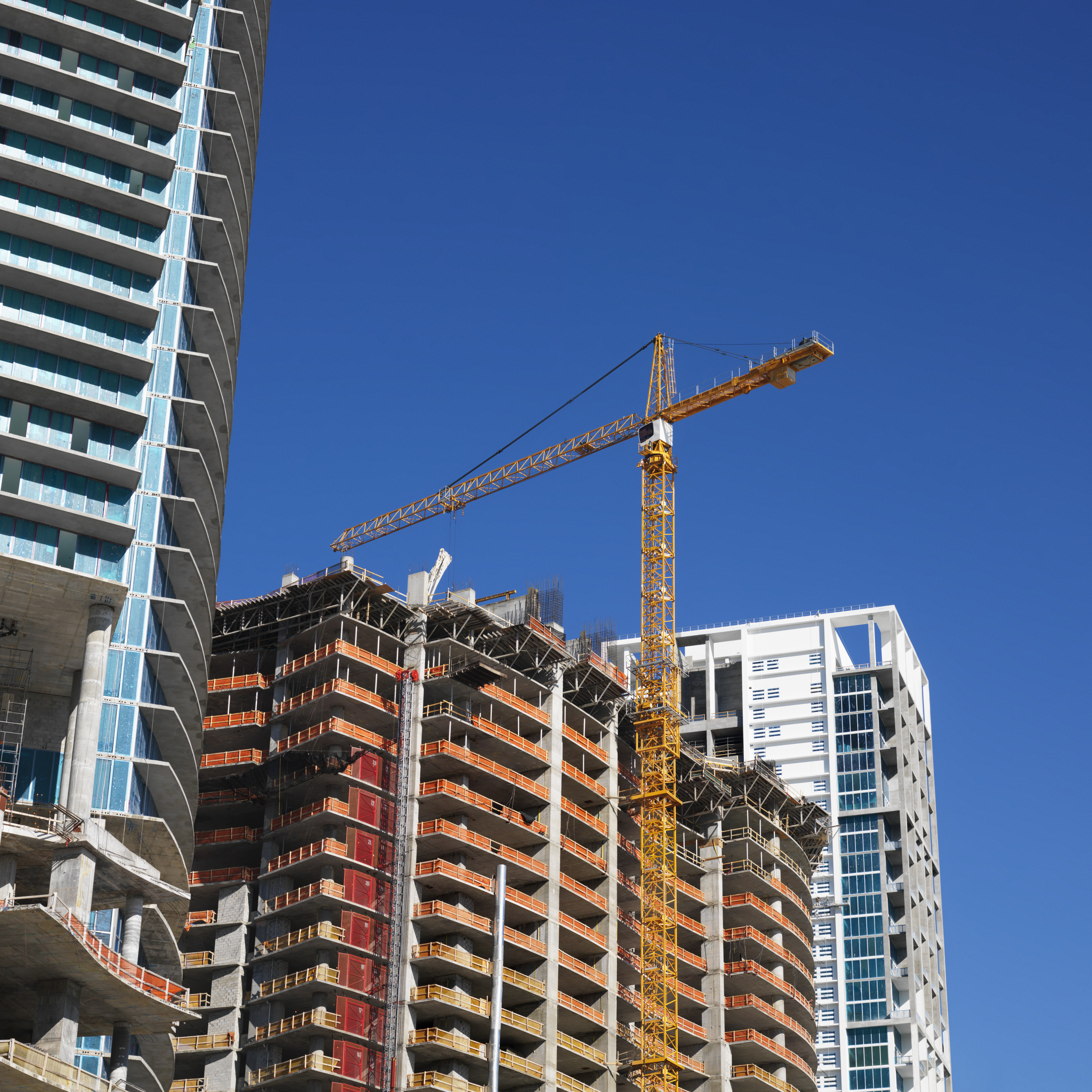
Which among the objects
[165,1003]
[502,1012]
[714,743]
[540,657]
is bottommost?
[165,1003]

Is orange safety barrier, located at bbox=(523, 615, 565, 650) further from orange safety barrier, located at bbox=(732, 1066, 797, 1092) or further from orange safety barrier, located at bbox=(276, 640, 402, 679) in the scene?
orange safety barrier, located at bbox=(732, 1066, 797, 1092)

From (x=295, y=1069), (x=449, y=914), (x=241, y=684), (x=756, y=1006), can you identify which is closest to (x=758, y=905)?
(x=756, y=1006)

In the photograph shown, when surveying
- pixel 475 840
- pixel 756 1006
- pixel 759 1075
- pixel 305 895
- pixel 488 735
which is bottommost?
pixel 759 1075

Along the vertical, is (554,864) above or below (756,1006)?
above

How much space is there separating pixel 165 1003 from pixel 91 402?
2831 cm

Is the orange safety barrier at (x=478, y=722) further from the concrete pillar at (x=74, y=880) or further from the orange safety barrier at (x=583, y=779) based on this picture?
the concrete pillar at (x=74, y=880)

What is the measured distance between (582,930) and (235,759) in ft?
85.3

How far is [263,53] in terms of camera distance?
113312 millimetres

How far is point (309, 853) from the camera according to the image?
111m

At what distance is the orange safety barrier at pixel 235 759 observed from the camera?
118 meters

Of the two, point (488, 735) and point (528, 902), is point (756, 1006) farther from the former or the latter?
point (488, 735)

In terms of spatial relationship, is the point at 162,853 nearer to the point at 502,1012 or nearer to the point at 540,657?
the point at 502,1012

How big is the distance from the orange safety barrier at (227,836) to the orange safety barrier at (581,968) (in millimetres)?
21343

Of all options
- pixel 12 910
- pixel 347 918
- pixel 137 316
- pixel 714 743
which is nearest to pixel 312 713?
pixel 347 918
